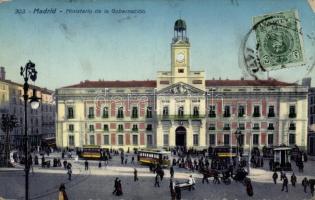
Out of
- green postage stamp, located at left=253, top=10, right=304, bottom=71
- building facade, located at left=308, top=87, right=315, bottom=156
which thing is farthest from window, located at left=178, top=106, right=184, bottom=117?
building facade, located at left=308, top=87, right=315, bottom=156

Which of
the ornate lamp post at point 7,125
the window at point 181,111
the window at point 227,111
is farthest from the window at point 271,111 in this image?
the ornate lamp post at point 7,125

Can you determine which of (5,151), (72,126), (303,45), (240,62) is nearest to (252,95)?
(240,62)

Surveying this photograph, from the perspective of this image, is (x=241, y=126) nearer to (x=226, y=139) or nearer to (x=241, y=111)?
(x=241, y=111)

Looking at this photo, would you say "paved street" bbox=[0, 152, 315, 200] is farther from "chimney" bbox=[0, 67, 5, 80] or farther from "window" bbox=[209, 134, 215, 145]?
"chimney" bbox=[0, 67, 5, 80]

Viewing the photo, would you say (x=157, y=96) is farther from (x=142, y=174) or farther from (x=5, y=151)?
(x=5, y=151)

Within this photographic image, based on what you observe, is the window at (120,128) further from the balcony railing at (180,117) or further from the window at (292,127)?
the window at (292,127)

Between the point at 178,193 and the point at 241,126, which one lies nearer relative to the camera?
the point at 178,193

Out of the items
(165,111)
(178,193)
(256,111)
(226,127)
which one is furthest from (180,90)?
(178,193)
